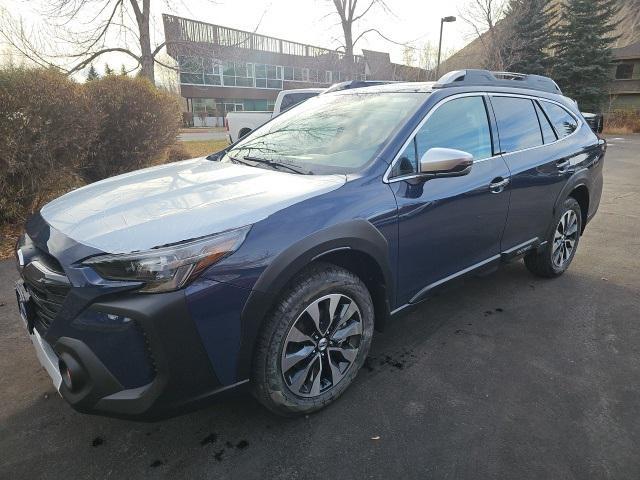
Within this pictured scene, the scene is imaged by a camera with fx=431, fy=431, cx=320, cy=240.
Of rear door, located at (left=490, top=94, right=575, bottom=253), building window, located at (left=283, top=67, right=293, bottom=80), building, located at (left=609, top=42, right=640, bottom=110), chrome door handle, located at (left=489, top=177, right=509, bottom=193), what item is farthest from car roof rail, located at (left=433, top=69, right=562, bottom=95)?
building window, located at (left=283, top=67, right=293, bottom=80)

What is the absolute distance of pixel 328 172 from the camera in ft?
8.22

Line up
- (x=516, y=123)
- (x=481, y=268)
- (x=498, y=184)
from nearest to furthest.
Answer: (x=498, y=184)
(x=481, y=268)
(x=516, y=123)

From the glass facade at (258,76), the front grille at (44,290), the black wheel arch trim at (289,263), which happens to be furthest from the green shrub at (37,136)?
the glass facade at (258,76)

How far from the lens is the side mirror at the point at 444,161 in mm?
2424

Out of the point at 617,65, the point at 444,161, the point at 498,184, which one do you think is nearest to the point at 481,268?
the point at 498,184

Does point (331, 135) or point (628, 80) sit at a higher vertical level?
point (628, 80)

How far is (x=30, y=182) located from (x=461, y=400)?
5697 mm

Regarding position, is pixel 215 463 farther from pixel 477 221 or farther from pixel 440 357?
pixel 477 221

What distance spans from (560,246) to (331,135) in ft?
8.85

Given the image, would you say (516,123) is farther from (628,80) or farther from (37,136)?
(628,80)

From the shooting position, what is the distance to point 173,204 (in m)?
2.13

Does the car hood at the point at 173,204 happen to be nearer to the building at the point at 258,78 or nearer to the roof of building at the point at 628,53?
the building at the point at 258,78

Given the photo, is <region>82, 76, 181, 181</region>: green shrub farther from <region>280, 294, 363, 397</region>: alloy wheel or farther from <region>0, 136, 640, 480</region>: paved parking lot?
<region>280, 294, 363, 397</region>: alloy wheel

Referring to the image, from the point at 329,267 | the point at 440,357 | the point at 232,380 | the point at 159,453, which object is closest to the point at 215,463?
the point at 159,453
